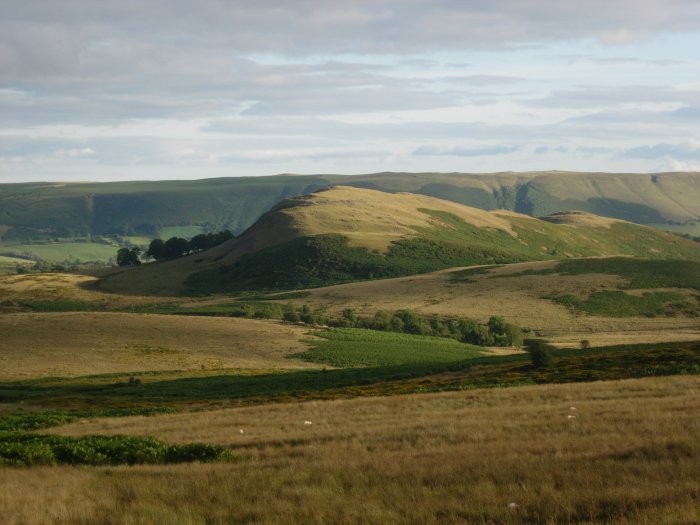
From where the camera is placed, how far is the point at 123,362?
9200cm

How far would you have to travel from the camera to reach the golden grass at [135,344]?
295ft

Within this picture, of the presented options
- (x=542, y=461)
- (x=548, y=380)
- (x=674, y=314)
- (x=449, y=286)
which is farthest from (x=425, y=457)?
(x=449, y=286)

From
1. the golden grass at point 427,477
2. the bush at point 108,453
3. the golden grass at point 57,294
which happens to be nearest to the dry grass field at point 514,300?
the golden grass at point 57,294

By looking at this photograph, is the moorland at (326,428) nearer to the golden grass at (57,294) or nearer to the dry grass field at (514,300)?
the dry grass field at (514,300)

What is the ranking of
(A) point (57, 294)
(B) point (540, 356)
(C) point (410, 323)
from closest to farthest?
(B) point (540, 356) < (C) point (410, 323) < (A) point (57, 294)

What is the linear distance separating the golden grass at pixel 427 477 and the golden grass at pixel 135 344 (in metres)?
61.8

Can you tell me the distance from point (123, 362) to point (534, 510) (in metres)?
82.0

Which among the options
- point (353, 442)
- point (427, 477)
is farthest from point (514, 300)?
point (427, 477)

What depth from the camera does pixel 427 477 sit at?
18.2 metres

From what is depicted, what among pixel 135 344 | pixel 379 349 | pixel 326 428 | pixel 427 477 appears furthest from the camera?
pixel 379 349

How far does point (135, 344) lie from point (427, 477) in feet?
288

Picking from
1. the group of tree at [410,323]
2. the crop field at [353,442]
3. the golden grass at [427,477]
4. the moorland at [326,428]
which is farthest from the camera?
the group of tree at [410,323]

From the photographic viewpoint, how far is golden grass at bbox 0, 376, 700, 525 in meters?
15.2

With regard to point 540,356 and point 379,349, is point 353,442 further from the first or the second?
point 379,349
